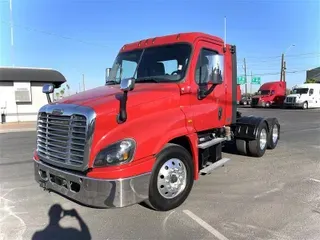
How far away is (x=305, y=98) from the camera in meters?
34.9

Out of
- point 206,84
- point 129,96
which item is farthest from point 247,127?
point 129,96

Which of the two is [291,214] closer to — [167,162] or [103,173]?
[167,162]

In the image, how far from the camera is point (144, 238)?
3.98 metres

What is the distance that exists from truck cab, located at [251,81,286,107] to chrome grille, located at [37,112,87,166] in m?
36.0

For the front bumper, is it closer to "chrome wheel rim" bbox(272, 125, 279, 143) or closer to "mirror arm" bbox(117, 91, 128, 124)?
"chrome wheel rim" bbox(272, 125, 279, 143)

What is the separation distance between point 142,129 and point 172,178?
961 mm

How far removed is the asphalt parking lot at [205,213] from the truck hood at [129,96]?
159cm

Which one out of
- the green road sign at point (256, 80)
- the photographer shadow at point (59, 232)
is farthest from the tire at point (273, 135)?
the green road sign at point (256, 80)

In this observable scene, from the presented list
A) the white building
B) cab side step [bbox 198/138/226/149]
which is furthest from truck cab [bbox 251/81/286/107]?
cab side step [bbox 198/138/226/149]

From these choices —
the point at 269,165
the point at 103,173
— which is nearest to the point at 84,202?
the point at 103,173

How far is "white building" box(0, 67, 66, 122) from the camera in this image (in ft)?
73.7

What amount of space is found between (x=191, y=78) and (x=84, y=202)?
2.58m

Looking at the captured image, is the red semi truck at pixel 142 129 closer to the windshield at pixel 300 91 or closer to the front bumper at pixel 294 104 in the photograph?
the front bumper at pixel 294 104

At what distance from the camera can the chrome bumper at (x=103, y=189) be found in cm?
405
